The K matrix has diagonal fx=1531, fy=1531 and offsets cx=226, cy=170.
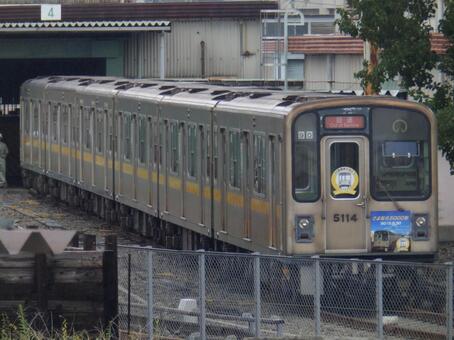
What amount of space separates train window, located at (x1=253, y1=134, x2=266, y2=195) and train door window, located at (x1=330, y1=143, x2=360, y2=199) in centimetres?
102

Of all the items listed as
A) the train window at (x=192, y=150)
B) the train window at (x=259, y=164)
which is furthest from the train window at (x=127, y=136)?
the train window at (x=259, y=164)

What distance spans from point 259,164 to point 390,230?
184 centimetres

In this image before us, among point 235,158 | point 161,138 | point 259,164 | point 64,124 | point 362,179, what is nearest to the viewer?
point 362,179

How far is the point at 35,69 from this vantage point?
47500 mm

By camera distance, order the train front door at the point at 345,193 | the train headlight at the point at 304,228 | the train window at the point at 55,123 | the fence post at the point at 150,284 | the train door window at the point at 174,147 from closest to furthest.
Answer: the fence post at the point at 150,284 < the train headlight at the point at 304,228 < the train front door at the point at 345,193 < the train door window at the point at 174,147 < the train window at the point at 55,123

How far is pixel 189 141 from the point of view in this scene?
22.2 metres

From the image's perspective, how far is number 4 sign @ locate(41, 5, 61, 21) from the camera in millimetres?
35938

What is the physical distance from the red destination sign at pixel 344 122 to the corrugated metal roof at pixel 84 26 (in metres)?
18.8

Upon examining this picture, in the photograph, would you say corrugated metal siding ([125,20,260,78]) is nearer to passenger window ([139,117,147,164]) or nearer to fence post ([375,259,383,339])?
passenger window ([139,117,147,164])

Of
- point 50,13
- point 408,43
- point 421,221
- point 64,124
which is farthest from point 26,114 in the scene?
point 421,221

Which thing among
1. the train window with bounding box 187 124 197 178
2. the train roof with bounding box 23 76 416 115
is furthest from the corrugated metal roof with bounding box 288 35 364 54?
the train window with bounding box 187 124 197 178

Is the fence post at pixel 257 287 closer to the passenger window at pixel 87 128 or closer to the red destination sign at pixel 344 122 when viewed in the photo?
the red destination sign at pixel 344 122

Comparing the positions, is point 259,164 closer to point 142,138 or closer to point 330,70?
point 142,138

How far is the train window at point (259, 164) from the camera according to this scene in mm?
18328
